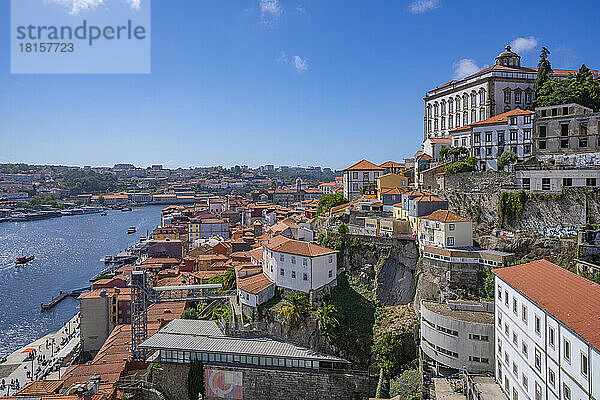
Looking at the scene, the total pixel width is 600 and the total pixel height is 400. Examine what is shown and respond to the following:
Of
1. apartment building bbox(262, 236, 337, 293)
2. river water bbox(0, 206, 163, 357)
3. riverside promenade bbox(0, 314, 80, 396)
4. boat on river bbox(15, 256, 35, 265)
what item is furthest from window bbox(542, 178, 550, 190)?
boat on river bbox(15, 256, 35, 265)

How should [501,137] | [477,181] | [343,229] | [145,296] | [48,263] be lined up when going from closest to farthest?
[477,181], [343,229], [145,296], [501,137], [48,263]

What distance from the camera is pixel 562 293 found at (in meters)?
14.6

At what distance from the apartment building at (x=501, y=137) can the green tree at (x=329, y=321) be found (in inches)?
592

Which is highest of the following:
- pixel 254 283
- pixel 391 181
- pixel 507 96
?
pixel 507 96

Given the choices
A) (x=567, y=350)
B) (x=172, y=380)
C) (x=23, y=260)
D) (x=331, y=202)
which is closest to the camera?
(x=567, y=350)

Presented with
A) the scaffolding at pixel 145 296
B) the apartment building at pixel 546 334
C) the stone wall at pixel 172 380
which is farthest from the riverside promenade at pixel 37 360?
the apartment building at pixel 546 334

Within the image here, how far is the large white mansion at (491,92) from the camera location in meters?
36.1

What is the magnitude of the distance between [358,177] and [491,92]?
1331 cm

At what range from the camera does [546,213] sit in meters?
23.3

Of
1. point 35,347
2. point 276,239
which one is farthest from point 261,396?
point 35,347

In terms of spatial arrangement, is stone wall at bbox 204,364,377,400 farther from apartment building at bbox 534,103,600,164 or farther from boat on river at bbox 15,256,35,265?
boat on river at bbox 15,256,35,265

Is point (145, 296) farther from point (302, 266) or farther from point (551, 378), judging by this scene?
point (551, 378)

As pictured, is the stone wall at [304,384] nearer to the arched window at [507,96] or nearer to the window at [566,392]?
the window at [566,392]

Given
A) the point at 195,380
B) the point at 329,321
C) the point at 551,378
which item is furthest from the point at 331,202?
the point at 551,378
